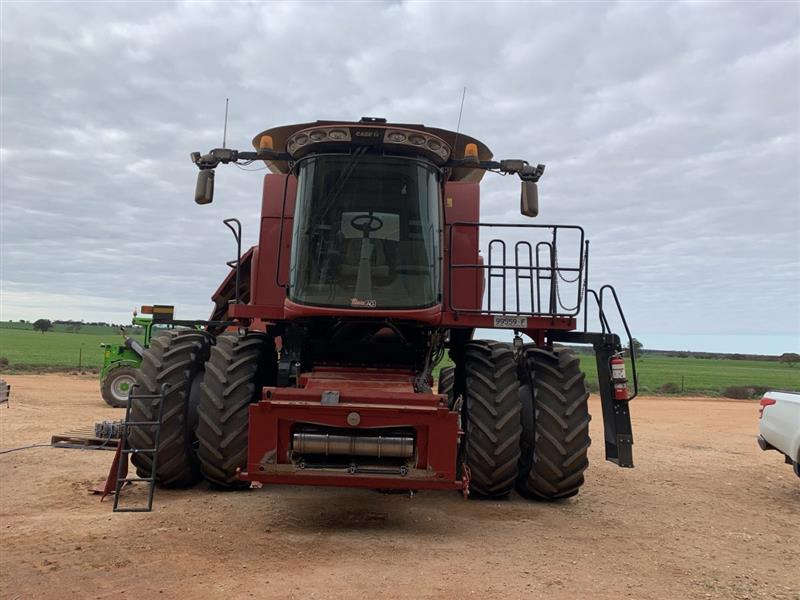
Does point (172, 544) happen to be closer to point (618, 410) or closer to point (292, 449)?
point (292, 449)

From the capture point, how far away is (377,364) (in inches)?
284

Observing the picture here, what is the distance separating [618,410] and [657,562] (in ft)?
6.16

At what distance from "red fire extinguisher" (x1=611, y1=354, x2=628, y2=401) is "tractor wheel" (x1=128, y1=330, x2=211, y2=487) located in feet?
14.7

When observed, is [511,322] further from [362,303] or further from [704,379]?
[704,379]

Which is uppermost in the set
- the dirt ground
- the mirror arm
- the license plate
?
the mirror arm

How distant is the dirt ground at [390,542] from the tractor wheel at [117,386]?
8686 mm

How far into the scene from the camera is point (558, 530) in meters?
6.32

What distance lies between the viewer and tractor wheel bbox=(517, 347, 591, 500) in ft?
22.2

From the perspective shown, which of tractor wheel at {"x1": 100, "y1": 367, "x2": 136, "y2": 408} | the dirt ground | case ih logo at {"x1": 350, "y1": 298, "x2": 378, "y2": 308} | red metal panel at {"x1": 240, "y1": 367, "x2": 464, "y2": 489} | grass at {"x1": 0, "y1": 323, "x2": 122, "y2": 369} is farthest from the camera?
grass at {"x1": 0, "y1": 323, "x2": 122, "y2": 369}

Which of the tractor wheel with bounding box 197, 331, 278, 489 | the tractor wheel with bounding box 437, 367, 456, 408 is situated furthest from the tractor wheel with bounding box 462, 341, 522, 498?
the tractor wheel with bounding box 437, 367, 456, 408

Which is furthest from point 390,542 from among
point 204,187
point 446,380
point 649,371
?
point 649,371

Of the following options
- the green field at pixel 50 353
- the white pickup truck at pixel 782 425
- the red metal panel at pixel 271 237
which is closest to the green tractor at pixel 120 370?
the red metal panel at pixel 271 237

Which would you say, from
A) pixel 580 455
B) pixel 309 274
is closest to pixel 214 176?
pixel 309 274

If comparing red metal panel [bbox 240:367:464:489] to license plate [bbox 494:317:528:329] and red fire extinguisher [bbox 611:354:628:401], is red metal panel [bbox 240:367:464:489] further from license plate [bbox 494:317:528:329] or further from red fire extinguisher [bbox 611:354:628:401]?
red fire extinguisher [bbox 611:354:628:401]
